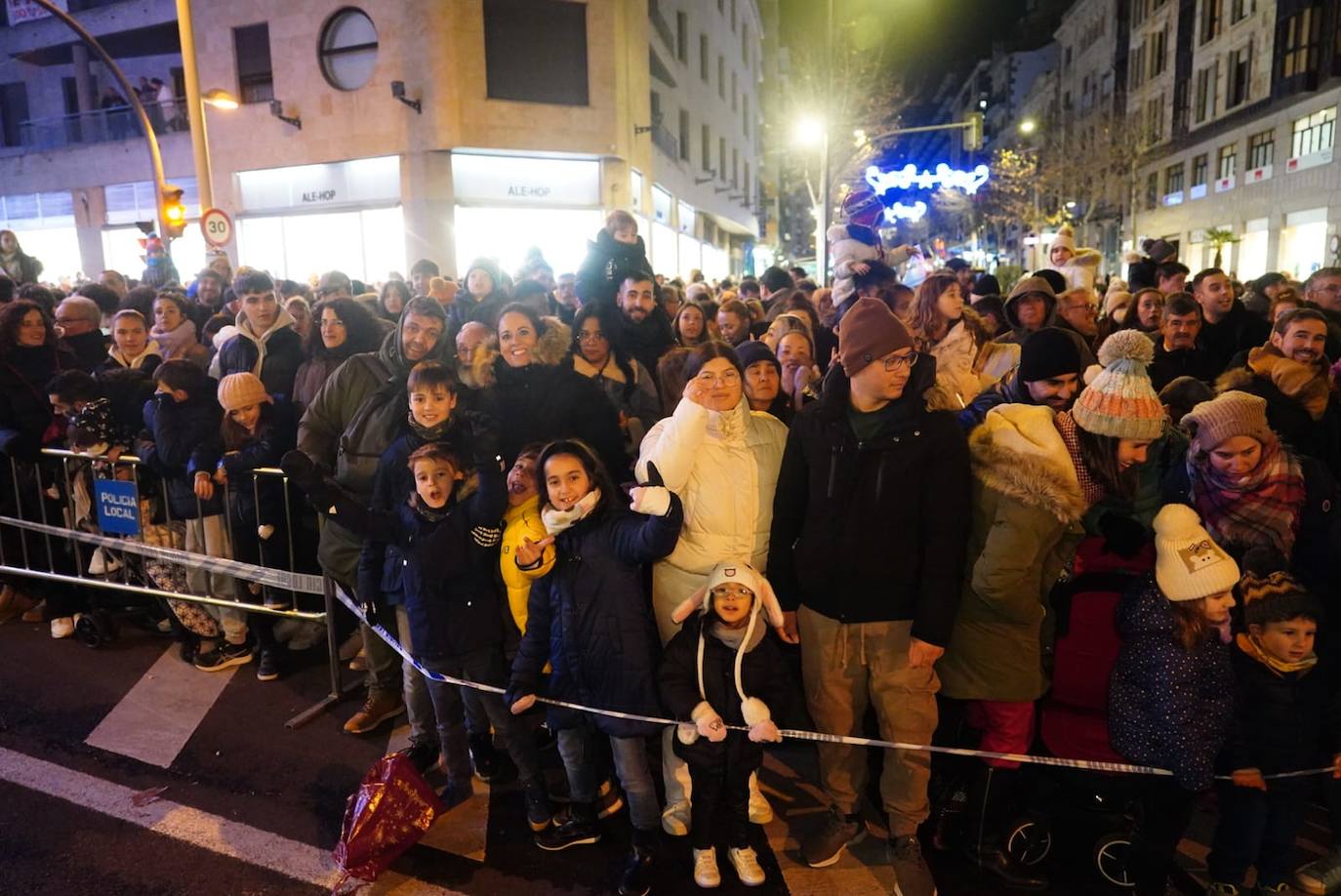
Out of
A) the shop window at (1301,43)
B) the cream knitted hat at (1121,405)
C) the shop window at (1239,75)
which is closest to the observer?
the cream knitted hat at (1121,405)

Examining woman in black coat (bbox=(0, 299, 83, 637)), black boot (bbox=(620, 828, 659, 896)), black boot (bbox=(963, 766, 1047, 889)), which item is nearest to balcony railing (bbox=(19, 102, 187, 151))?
woman in black coat (bbox=(0, 299, 83, 637))

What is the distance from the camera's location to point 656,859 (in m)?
3.65


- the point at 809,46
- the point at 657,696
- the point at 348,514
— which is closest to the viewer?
the point at 657,696

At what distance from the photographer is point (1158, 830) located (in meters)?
3.20

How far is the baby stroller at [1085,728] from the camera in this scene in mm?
3289

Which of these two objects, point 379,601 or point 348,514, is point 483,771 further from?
point 348,514

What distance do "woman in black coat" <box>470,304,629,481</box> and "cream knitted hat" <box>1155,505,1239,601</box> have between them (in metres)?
2.82

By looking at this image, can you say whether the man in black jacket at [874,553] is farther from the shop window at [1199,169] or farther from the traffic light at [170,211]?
the shop window at [1199,169]

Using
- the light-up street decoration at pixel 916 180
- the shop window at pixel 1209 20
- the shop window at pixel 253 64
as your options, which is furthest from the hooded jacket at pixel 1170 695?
the shop window at pixel 1209 20

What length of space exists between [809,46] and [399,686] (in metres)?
24.6

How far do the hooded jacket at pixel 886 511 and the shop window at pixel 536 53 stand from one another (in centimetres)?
1791

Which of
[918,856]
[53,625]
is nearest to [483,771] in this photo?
[918,856]

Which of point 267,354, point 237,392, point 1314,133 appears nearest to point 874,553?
point 237,392

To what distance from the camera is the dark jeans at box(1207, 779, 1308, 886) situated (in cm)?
320
